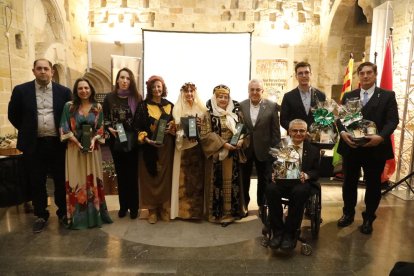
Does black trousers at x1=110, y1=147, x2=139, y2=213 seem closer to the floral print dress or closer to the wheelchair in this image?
the floral print dress

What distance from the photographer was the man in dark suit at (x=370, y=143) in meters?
2.96

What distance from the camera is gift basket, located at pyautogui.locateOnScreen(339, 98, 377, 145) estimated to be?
9.45 ft

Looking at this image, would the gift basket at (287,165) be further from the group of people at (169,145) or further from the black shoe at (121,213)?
the black shoe at (121,213)

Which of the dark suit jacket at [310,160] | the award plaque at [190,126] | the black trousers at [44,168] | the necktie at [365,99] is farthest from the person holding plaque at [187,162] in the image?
the necktie at [365,99]

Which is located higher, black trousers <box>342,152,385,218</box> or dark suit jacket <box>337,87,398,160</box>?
dark suit jacket <box>337,87,398,160</box>

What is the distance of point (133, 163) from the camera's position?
3387mm

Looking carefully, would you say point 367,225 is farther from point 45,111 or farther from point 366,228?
point 45,111

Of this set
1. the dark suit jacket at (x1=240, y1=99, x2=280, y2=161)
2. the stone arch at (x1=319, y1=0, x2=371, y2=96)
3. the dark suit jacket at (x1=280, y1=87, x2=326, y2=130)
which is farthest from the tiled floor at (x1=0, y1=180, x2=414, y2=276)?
the stone arch at (x1=319, y1=0, x2=371, y2=96)

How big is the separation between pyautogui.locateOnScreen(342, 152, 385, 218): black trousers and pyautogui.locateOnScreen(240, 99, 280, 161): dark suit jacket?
76 centimetres

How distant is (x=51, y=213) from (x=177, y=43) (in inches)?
174

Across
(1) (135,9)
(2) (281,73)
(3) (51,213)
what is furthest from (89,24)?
(3) (51,213)

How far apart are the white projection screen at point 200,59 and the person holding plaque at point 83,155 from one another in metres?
3.81

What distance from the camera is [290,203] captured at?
2.71 meters

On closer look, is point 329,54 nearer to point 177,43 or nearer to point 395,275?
point 177,43
